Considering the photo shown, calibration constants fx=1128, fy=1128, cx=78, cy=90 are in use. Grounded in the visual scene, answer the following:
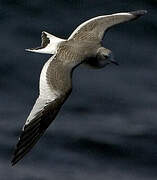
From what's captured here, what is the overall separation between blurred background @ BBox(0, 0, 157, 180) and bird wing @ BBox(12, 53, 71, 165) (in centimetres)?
221

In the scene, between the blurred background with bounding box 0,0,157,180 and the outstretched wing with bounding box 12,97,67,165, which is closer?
the outstretched wing with bounding box 12,97,67,165

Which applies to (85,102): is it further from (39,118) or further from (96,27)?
(39,118)

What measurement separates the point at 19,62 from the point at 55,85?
338 centimetres

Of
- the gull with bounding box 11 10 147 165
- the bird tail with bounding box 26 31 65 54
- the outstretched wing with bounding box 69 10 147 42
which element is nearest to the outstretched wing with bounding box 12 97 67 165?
the gull with bounding box 11 10 147 165

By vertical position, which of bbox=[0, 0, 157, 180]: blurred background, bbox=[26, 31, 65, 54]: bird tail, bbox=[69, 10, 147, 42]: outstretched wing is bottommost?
bbox=[0, 0, 157, 180]: blurred background

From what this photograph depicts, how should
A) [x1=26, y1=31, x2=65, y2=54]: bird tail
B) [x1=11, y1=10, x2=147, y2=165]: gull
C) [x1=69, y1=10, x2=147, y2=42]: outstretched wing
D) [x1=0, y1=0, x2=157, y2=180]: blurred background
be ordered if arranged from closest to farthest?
[x1=11, y1=10, x2=147, y2=165]: gull < [x1=26, y1=31, x2=65, y2=54]: bird tail < [x1=69, y1=10, x2=147, y2=42]: outstretched wing < [x1=0, y1=0, x2=157, y2=180]: blurred background

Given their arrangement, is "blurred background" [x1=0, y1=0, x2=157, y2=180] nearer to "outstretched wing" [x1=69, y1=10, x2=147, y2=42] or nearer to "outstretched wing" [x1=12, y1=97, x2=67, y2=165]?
"outstretched wing" [x1=69, y1=10, x2=147, y2=42]

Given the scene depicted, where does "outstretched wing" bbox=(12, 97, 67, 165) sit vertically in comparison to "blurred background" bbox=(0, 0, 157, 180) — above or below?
above

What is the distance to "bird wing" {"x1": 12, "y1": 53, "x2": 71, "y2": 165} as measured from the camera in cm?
1310

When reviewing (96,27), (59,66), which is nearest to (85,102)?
(96,27)

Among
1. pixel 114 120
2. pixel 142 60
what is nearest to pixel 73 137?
pixel 114 120

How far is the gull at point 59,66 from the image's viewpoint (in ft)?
43.5

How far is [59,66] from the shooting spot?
562 inches

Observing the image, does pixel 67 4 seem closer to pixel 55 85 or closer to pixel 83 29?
pixel 83 29
